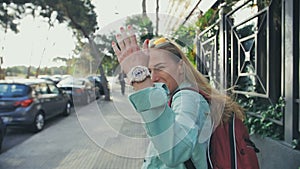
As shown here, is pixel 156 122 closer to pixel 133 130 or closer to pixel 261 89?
pixel 133 130

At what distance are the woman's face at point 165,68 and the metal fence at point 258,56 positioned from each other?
1466 millimetres

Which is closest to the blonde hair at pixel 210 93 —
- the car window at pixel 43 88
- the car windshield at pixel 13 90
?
the car windshield at pixel 13 90

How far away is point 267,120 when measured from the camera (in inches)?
145

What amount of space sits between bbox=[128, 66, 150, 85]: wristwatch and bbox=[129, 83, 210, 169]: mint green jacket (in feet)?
0.14

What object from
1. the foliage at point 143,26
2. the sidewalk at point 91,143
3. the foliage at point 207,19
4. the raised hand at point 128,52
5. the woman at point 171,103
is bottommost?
the sidewalk at point 91,143

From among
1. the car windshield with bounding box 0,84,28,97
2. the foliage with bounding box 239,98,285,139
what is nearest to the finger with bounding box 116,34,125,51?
the foliage with bounding box 239,98,285,139

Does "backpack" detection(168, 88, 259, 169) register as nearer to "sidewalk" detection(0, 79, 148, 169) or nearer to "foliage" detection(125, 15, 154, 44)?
"sidewalk" detection(0, 79, 148, 169)

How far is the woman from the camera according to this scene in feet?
3.19

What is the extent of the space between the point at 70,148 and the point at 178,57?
5923mm

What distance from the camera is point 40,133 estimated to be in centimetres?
838

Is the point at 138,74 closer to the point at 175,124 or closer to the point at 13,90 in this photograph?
the point at 175,124

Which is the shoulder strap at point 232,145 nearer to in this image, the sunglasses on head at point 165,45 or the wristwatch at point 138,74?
the sunglasses on head at point 165,45

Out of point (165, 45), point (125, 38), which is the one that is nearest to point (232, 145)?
point (165, 45)

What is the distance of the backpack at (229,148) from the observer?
1180 mm
